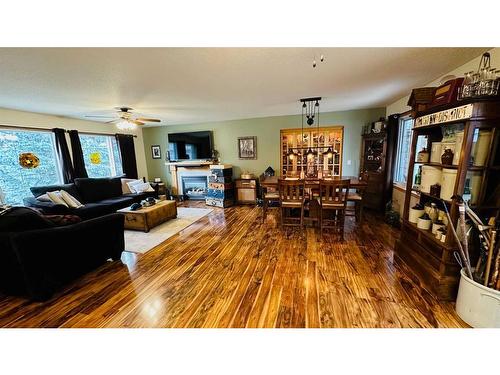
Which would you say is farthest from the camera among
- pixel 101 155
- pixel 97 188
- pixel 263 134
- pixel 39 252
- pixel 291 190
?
pixel 263 134

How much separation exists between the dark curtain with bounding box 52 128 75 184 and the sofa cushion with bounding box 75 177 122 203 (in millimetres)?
286

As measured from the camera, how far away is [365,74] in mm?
2309

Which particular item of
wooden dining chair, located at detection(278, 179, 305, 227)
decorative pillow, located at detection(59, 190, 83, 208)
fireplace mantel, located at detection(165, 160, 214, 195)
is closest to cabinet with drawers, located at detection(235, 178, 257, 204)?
fireplace mantel, located at detection(165, 160, 214, 195)

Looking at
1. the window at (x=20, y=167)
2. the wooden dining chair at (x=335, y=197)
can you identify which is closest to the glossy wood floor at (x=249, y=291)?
the wooden dining chair at (x=335, y=197)

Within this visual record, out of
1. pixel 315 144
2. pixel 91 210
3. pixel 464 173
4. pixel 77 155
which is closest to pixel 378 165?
pixel 315 144

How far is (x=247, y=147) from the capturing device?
18.0ft

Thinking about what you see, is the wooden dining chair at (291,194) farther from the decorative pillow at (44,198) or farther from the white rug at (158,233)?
the decorative pillow at (44,198)

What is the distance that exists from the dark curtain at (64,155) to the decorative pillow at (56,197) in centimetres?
90

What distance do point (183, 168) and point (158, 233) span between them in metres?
3.02

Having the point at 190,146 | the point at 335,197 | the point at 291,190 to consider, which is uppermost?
the point at 190,146

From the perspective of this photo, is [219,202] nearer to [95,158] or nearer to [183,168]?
[183,168]
